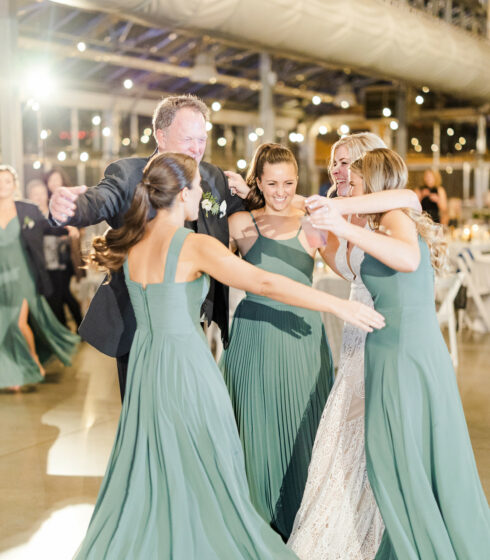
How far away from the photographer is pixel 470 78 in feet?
33.0

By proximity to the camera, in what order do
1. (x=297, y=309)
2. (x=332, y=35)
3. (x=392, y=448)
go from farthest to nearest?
(x=332, y=35) → (x=297, y=309) → (x=392, y=448)

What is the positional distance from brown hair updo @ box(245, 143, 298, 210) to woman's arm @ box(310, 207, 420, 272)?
698 millimetres

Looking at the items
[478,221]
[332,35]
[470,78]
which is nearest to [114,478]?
[332,35]

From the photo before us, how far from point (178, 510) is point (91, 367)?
14.3 ft

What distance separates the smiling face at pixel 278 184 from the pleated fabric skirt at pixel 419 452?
2.52ft

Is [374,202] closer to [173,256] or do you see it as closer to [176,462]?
[173,256]

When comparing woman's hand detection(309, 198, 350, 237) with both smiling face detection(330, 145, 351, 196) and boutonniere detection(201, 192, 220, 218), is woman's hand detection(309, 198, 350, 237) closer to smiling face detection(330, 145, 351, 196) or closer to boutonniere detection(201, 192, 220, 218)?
boutonniere detection(201, 192, 220, 218)

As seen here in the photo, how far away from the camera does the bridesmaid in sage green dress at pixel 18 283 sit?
5562 mm

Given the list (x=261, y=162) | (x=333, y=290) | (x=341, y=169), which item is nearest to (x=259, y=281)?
(x=261, y=162)

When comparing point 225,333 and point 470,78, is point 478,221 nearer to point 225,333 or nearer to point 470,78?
point 470,78

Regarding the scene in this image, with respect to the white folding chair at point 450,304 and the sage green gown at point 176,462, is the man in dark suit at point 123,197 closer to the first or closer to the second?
the sage green gown at point 176,462

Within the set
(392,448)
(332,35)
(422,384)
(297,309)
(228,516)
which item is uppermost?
(332,35)

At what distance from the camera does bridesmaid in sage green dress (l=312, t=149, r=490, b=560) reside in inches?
92.4

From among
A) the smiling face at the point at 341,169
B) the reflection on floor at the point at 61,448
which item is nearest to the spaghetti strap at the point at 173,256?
the smiling face at the point at 341,169
